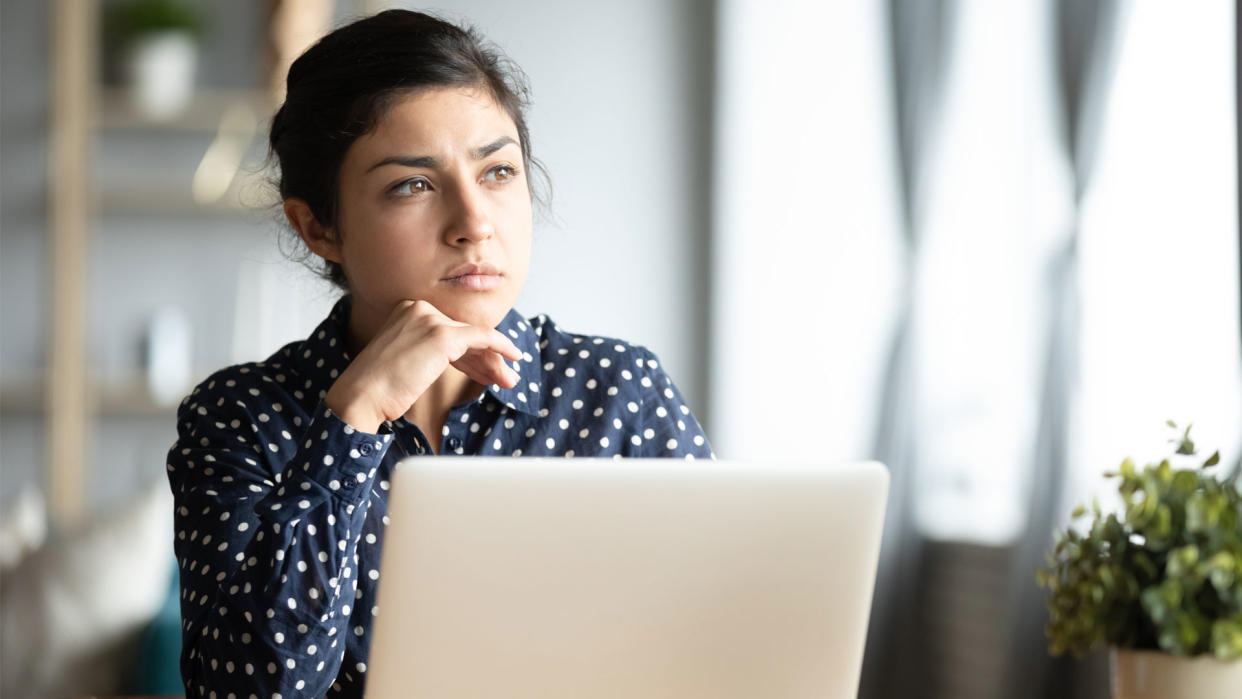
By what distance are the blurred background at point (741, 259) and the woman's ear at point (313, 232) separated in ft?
4.27

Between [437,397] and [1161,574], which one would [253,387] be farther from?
[1161,574]

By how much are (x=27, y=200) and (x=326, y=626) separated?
3.12 meters

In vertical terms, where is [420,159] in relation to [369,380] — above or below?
above

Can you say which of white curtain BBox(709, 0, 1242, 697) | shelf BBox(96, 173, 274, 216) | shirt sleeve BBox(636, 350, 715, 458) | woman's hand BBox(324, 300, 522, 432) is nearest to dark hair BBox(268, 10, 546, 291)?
woman's hand BBox(324, 300, 522, 432)

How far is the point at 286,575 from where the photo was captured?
3.82ft

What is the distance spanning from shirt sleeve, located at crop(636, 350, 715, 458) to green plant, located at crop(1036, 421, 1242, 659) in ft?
1.66

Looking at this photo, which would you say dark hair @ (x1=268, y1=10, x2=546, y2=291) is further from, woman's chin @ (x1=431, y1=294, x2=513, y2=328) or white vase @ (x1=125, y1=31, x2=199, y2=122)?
white vase @ (x1=125, y1=31, x2=199, y2=122)

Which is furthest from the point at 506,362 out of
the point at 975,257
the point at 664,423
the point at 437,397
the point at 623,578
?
the point at 975,257

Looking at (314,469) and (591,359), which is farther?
(591,359)

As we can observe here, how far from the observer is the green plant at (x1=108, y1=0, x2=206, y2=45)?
381 centimetres

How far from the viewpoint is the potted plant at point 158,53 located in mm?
3801

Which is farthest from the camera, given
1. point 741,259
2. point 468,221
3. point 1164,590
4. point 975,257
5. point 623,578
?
point 741,259

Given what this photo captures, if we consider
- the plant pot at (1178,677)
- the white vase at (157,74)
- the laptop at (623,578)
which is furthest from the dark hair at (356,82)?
the white vase at (157,74)

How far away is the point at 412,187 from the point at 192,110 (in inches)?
106
